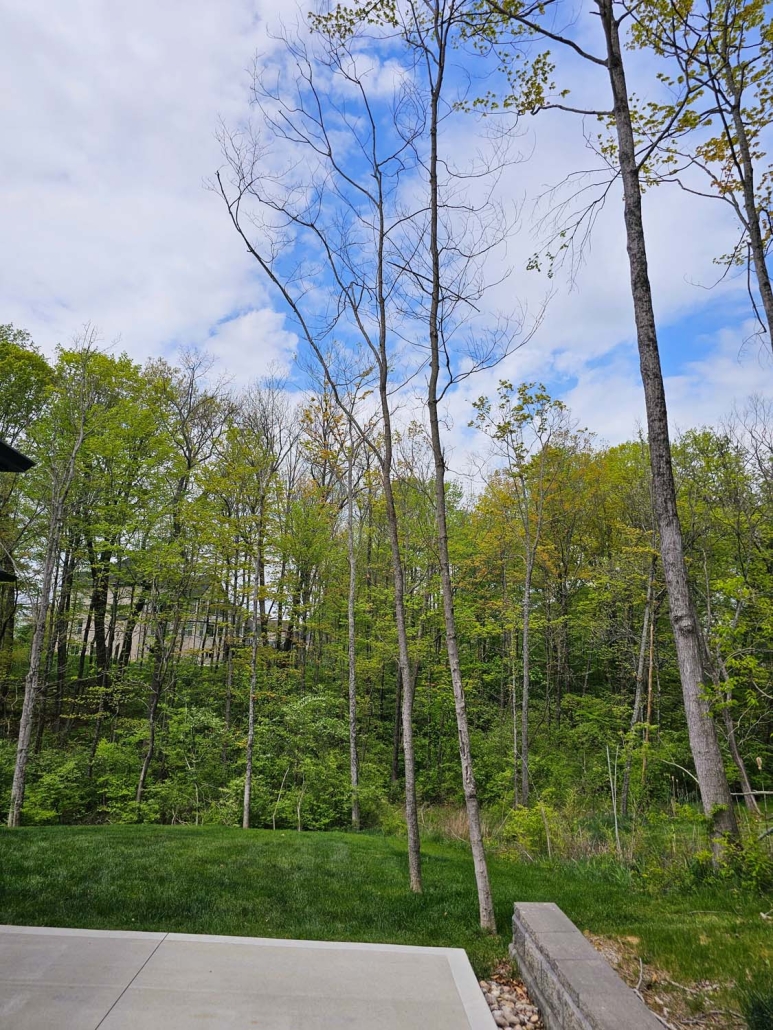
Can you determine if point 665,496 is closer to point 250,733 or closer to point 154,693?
point 250,733

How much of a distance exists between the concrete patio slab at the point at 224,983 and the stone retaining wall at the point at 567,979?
365 millimetres

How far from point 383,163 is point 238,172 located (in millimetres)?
1616

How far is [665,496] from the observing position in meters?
4.85

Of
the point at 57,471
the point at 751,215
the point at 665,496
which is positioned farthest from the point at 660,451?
the point at 57,471

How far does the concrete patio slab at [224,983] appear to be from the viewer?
2.73 meters

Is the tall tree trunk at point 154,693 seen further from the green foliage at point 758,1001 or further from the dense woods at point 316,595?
the green foliage at point 758,1001

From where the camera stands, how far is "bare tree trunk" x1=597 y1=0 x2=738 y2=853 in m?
4.65

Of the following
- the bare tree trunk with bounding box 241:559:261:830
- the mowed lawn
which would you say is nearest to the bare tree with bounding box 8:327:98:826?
the mowed lawn

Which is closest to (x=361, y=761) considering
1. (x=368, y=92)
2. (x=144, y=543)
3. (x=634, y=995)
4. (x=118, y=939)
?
(x=144, y=543)

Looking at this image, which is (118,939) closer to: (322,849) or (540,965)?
(540,965)

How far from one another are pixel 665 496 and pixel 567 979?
12.0 ft

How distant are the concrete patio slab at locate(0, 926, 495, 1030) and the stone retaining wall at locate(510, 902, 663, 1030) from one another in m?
0.36

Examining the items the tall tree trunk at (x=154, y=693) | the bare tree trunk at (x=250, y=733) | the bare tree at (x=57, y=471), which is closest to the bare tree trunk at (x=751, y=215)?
the bare tree trunk at (x=250, y=733)

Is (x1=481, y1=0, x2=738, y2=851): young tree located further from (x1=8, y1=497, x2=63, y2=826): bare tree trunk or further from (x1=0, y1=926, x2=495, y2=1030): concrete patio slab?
(x1=8, y1=497, x2=63, y2=826): bare tree trunk
